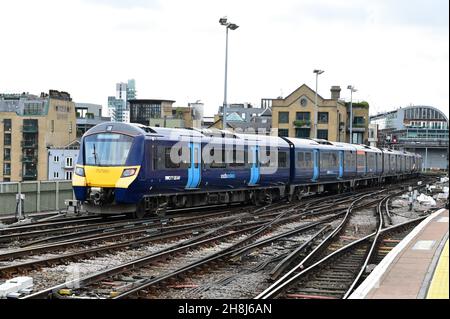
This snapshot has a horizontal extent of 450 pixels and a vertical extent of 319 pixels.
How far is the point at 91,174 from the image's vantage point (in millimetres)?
18188

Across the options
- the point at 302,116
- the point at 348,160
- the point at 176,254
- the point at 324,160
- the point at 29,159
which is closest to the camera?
the point at 176,254

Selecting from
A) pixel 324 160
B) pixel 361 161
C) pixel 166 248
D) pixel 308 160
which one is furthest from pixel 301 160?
pixel 166 248

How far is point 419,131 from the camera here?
66.1 m

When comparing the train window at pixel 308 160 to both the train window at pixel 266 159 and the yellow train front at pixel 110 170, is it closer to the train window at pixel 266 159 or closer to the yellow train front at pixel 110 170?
the train window at pixel 266 159

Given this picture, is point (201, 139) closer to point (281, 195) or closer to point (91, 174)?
point (91, 174)

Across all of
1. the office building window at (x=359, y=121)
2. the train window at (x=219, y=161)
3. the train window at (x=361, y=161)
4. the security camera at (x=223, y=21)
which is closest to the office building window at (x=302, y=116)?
the office building window at (x=359, y=121)

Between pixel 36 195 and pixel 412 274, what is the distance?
13.7 metres

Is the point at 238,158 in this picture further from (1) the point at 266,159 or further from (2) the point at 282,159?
(2) the point at 282,159

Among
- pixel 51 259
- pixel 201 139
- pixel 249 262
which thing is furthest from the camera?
pixel 201 139

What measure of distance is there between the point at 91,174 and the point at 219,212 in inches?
197

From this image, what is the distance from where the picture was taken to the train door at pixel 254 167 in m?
24.2

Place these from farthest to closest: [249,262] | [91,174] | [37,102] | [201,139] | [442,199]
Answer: [37,102]
[442,199]
[201,139]
[91,174]
[249,262]

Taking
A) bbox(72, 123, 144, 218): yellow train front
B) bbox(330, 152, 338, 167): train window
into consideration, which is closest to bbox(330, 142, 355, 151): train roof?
bbox(330, 152, 338, 167): train window
